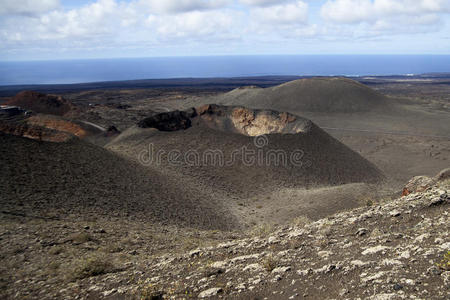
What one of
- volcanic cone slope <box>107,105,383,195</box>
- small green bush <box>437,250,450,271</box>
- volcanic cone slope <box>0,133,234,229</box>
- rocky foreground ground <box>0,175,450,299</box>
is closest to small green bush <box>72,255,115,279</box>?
rocky foreground ground <box>0,175,450,299</box>

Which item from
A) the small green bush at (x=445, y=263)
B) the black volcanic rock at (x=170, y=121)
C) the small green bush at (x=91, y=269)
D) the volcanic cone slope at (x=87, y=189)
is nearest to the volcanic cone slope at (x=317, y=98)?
the black volcanic rock at (x=170, y=121)

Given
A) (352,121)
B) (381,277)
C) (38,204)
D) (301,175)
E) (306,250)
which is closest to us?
(381,277)

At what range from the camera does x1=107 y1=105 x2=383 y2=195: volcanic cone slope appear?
1880cm

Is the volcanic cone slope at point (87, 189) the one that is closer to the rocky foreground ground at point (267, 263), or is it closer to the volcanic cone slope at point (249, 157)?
the rocky foreground ground at point (267, 263)

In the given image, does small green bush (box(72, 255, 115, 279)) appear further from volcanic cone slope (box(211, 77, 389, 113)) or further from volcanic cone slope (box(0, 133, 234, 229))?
volcanic cone slope (box(211, 77, 389, 113))

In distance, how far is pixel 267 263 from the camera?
18.5ft

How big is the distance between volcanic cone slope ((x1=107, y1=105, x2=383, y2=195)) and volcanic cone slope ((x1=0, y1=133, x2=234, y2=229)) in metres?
3.05

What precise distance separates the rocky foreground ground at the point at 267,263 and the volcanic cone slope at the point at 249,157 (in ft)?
32.8

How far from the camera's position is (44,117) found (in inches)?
1293

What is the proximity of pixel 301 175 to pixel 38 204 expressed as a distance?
14.0 m

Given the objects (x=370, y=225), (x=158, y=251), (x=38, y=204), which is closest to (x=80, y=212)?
(x=38, y=204)

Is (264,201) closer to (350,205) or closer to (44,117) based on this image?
(350,205)

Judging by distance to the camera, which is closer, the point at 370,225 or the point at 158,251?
the point at 370,225

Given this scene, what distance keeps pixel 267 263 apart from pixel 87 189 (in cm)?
928
